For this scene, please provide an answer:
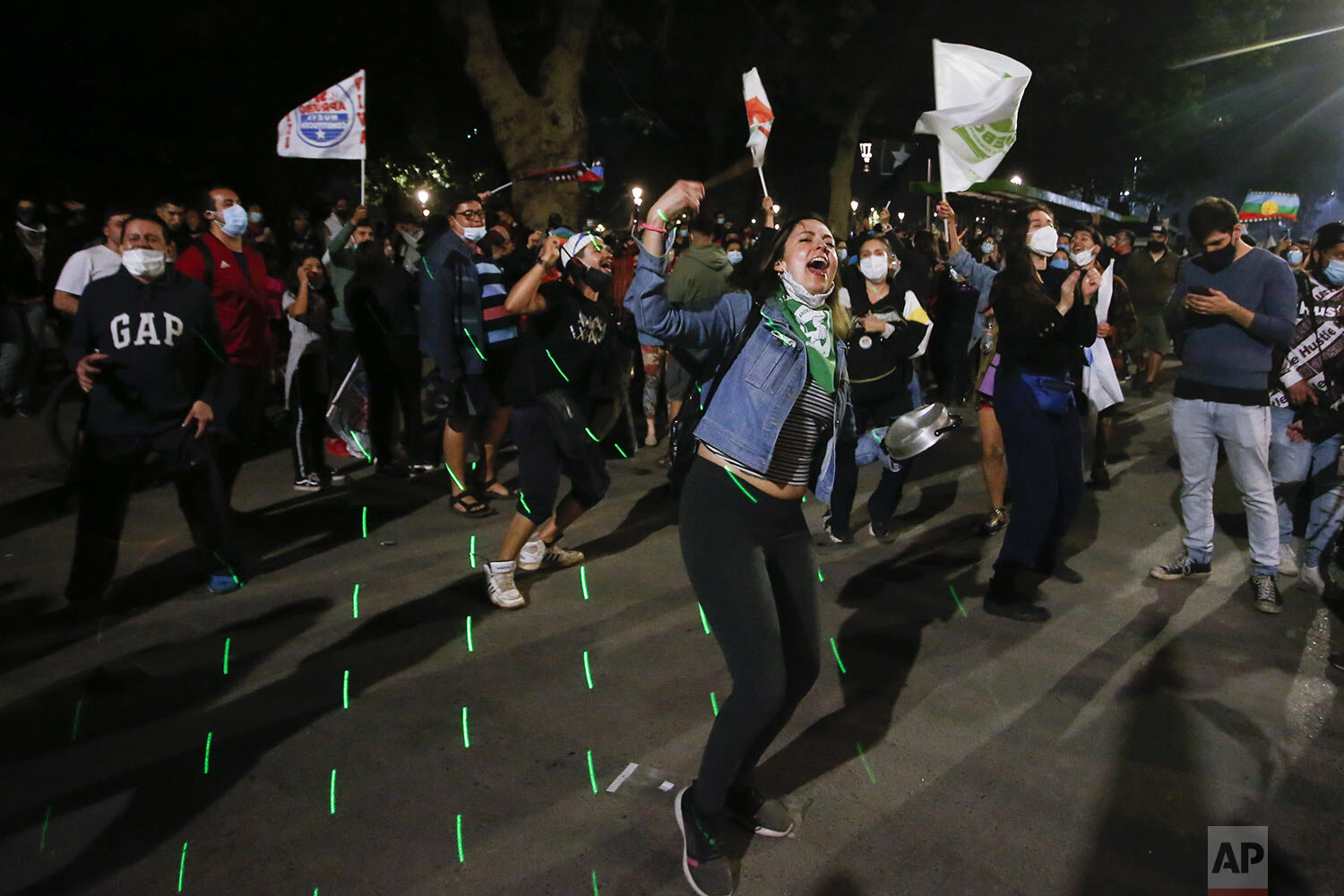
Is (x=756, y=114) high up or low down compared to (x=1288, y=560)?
up

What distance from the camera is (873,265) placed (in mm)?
5875

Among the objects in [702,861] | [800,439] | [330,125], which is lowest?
[702,861]

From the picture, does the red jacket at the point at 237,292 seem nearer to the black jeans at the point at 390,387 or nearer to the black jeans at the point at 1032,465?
the black jeans at the point at 390,387

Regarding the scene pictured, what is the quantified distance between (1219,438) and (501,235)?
4.89 metres

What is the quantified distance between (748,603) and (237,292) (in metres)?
4.85

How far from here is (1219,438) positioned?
17.4ft

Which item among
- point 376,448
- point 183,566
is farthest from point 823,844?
point 376,448

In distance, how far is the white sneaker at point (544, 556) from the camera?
18.1 ft

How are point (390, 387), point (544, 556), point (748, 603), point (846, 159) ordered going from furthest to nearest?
point (846, 159) < point (390, 387) < point (544, 556) < point (748, 603)

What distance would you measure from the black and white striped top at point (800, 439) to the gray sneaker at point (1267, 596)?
331cm

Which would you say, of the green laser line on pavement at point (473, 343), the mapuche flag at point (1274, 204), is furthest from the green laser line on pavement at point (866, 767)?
the mapuche flag at point (1274, 204)

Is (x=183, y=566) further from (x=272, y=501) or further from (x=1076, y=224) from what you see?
(x=1076, y=224)

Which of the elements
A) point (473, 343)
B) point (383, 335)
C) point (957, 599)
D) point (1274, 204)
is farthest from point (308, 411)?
point (1274, 204)

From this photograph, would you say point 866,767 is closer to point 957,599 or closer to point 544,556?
point 957,599
